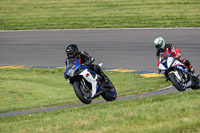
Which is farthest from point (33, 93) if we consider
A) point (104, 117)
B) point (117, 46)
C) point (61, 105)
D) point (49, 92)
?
point (117, 46)

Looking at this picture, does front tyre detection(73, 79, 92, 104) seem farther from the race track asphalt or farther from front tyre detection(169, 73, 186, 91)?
the race track asphalt

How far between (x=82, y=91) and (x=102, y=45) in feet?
49.3

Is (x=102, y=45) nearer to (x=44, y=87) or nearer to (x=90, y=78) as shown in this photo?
(x=44, y=87)

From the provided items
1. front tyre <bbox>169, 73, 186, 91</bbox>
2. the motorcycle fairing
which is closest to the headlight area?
the motorcycle fairing

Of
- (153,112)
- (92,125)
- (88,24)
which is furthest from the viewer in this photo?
(88,24)

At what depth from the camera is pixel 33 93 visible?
1555 cm

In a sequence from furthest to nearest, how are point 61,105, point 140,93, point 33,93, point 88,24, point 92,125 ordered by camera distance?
point 88,24 < point 33,93 < point 140,93 < point 61,105 < point 92,125

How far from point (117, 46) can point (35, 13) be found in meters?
18.5

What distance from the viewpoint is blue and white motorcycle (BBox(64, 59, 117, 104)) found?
11.3 meters

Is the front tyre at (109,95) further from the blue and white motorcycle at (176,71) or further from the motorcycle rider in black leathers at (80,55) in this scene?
the blue and white motorcycle at (176,71)

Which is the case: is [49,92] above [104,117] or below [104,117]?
below

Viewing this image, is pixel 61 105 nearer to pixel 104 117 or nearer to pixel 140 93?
pixel 140 93

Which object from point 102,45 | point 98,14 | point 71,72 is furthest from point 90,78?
point 98,14

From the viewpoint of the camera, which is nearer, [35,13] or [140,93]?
[140,93]
